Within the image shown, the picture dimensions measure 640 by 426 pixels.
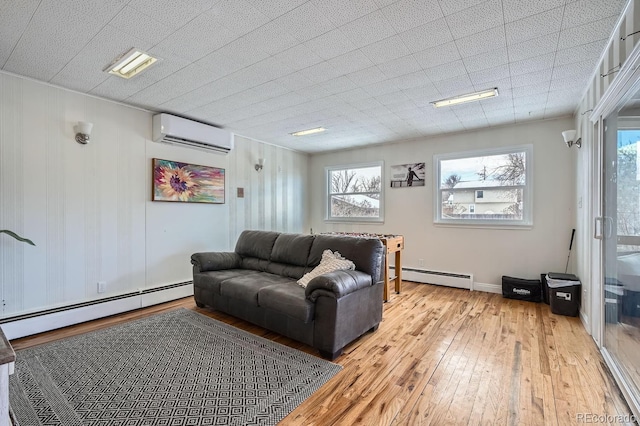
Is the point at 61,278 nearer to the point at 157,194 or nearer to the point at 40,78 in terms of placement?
the point at 157,194

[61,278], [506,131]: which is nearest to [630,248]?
[506,131]

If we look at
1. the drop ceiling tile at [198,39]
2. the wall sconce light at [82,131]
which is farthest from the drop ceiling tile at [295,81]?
the wall sconce light at [82,131]

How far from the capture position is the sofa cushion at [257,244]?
3.86 metres

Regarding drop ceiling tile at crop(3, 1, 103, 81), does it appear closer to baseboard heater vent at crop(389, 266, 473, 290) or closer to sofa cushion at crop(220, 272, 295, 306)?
sofa cushion at crop(220, 272, 295, 306)

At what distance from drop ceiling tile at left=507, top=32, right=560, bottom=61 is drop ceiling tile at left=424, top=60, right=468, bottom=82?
0.37 metres

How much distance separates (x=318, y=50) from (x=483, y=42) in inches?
49.9

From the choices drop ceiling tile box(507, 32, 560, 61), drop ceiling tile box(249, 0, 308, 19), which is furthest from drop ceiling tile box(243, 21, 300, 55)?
drop ceiling tile box(507, 32, 560, 61)

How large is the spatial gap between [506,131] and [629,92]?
2.46 meters

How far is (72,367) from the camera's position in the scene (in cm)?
226

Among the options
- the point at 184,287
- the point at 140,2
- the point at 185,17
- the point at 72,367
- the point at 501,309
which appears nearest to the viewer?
the point at 140,2

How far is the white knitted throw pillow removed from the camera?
9.59 ft

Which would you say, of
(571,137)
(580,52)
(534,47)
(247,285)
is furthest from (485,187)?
(247,285)

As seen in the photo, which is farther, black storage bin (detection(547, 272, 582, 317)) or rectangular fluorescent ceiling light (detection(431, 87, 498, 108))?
black storage bin (detection(547, 272, 582, 317))

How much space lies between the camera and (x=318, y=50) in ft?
7.79
